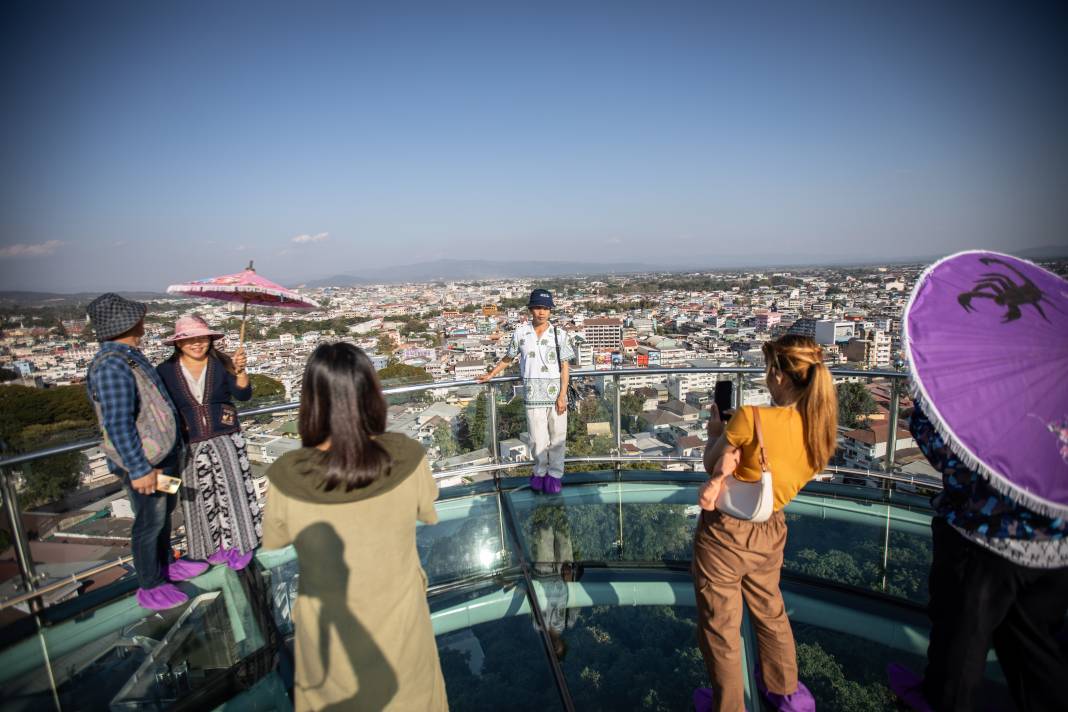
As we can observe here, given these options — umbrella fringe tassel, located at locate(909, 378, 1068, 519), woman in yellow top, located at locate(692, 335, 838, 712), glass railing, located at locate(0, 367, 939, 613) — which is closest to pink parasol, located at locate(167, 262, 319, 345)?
glass railing, located at locate(0, 367, 939, 613)

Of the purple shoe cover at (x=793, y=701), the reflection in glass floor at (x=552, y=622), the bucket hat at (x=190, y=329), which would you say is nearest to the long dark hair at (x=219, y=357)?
the bucket hat at (x=190, y=329)

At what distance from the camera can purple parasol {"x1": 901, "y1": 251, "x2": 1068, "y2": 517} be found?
1.28 meters

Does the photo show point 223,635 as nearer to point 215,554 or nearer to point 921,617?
point 215,554

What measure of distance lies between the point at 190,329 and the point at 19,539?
1.59 meters

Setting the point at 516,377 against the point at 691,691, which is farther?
the point at 516,377

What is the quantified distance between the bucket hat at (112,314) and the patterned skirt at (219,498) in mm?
739

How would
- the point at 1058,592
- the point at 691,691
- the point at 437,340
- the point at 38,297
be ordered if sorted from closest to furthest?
the point at 1058,592 → the point at 691,691 → the point at 38,297 → the point at 437,340

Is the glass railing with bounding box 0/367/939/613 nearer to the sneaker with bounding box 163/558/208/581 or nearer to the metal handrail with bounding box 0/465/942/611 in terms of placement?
the metal handrail with bounding box 0/465/942/611

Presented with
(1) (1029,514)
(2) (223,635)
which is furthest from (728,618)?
(2) (223,635)

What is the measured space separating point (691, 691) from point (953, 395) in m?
1.67

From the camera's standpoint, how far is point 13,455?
2824 mm

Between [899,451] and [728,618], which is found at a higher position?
[728,618]

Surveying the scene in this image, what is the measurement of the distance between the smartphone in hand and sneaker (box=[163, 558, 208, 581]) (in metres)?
0.60

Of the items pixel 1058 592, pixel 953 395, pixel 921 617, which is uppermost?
pixel 953 395
